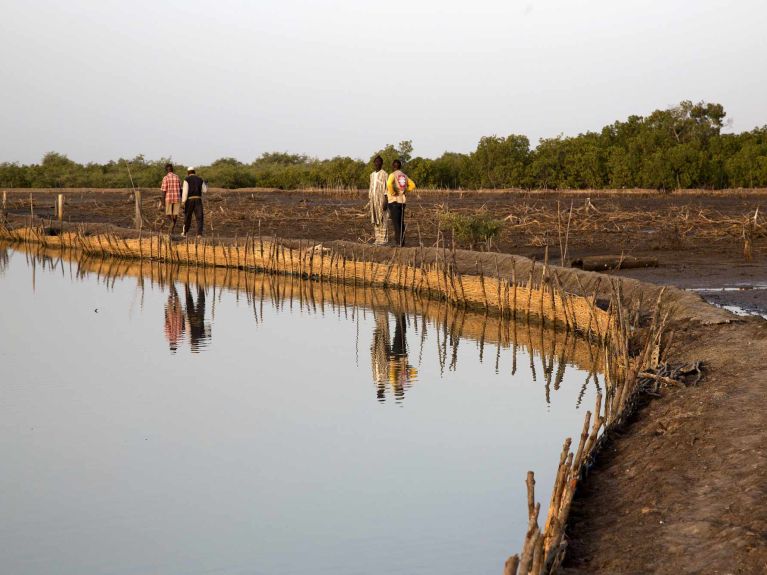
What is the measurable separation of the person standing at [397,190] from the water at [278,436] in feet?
4.82

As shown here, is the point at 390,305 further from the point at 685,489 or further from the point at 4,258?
the point at 4,258

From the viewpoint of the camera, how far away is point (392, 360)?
10.2 meters

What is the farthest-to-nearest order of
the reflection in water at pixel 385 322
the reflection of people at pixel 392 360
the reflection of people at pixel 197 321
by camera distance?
the reflection of people at pixel 197 321, the reflection in water at pixel 385 322, the reflection of people at pixel 392 360

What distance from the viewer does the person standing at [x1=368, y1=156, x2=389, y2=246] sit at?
1450cm

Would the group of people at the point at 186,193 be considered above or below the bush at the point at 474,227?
above

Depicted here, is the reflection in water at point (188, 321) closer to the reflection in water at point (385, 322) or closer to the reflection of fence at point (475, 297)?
the reflection in water at point (385, 322)

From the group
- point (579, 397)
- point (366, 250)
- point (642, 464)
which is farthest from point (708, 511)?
point (366, 250)

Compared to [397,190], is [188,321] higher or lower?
lower

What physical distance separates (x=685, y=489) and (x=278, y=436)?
3.23 metres

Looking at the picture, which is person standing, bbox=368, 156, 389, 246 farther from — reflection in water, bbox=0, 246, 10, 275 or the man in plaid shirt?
reflection in water, bbox=0, 246, 10, 275

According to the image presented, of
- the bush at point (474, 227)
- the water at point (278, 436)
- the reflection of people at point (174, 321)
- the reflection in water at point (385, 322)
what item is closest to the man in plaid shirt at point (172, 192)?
the reflection in water at point (385, 322)

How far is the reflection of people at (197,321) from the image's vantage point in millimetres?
11547

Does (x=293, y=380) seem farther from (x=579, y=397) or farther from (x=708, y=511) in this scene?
(x=708, y=511)

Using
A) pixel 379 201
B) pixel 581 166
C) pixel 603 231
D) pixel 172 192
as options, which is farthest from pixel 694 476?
pixel 581 166
